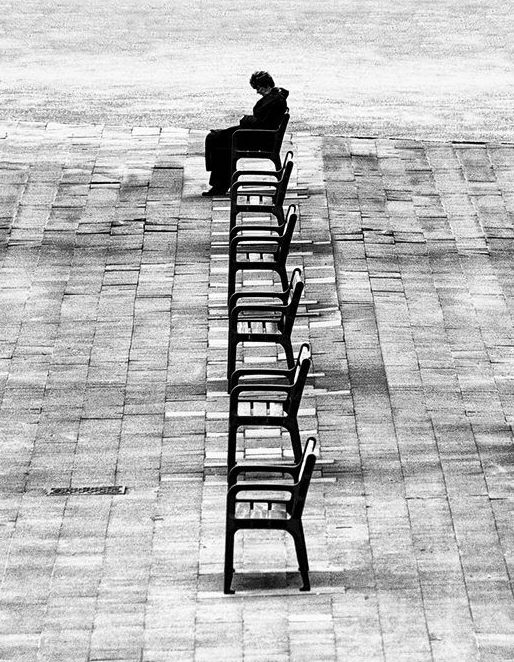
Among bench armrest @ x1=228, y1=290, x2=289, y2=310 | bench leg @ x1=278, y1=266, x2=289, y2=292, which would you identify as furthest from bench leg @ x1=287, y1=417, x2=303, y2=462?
bench leg @ x1=278, y1=266, x2=289, y2=292

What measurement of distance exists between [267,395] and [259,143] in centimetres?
384

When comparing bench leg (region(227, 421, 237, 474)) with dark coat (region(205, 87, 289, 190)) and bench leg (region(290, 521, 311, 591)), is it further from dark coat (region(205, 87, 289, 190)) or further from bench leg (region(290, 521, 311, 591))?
dark coat (region(205, 87, 289, 190))

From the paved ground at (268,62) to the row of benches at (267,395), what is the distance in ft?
13.2

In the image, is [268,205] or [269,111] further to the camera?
[269,111]

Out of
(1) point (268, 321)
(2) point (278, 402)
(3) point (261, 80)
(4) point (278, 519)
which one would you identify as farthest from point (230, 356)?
(3) point (261, 80)

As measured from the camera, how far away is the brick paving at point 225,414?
6.19 m

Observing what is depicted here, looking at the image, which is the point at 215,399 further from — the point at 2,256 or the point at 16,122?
the point at 16,122

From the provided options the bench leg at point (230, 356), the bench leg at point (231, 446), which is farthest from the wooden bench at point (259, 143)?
the bench leg at point (231, 446)

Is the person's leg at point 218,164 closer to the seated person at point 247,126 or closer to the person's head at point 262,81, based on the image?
the seated person at point 247,126

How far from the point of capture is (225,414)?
26.4 ft

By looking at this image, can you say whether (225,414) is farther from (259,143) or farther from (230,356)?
(259,143)

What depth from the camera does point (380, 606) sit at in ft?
20.5

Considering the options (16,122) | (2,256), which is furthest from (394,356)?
(16,122)

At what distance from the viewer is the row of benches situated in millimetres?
6242
